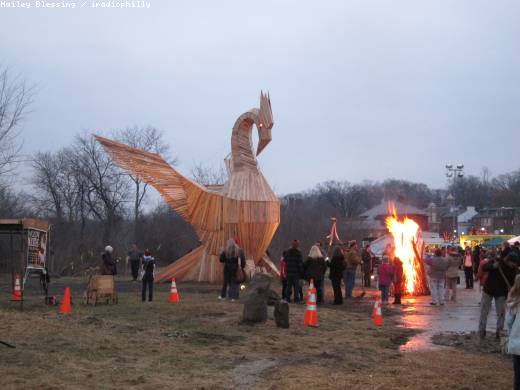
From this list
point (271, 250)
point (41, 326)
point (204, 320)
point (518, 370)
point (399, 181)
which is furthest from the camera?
point (399, 181)

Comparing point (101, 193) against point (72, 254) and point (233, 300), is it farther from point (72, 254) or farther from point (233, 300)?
point (233, 300)

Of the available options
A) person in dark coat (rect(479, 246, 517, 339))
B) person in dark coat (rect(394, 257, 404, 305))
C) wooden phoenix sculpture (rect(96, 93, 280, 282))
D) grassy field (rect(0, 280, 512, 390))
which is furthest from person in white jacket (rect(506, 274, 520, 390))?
wooden phoenix sculpture (rect(96, 93, 280, 282))

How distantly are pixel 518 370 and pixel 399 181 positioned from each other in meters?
109

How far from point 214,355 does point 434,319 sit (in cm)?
630

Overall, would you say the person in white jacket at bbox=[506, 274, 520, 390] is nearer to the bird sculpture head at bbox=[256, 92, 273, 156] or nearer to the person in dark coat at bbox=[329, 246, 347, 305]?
the person in dark coat at bbox=[329, 246, 347, 305]

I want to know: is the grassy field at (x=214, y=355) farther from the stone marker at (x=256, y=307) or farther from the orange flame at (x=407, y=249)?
the orange flame at (x=407, y=249)

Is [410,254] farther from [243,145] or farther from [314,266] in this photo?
[243,145]

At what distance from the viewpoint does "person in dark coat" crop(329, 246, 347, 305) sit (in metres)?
15.3

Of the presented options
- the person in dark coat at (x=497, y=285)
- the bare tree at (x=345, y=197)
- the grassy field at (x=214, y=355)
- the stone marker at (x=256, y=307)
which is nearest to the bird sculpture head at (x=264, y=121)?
the grassy field at (x=214, y=355)

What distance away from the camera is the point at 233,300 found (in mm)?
14906

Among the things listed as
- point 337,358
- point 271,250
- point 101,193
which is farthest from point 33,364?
point 101,193

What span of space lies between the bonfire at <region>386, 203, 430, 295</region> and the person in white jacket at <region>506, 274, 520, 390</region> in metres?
11.5

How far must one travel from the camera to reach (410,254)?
59.2 feet

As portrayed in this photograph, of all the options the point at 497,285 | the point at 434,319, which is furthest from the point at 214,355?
the point at 434,319
